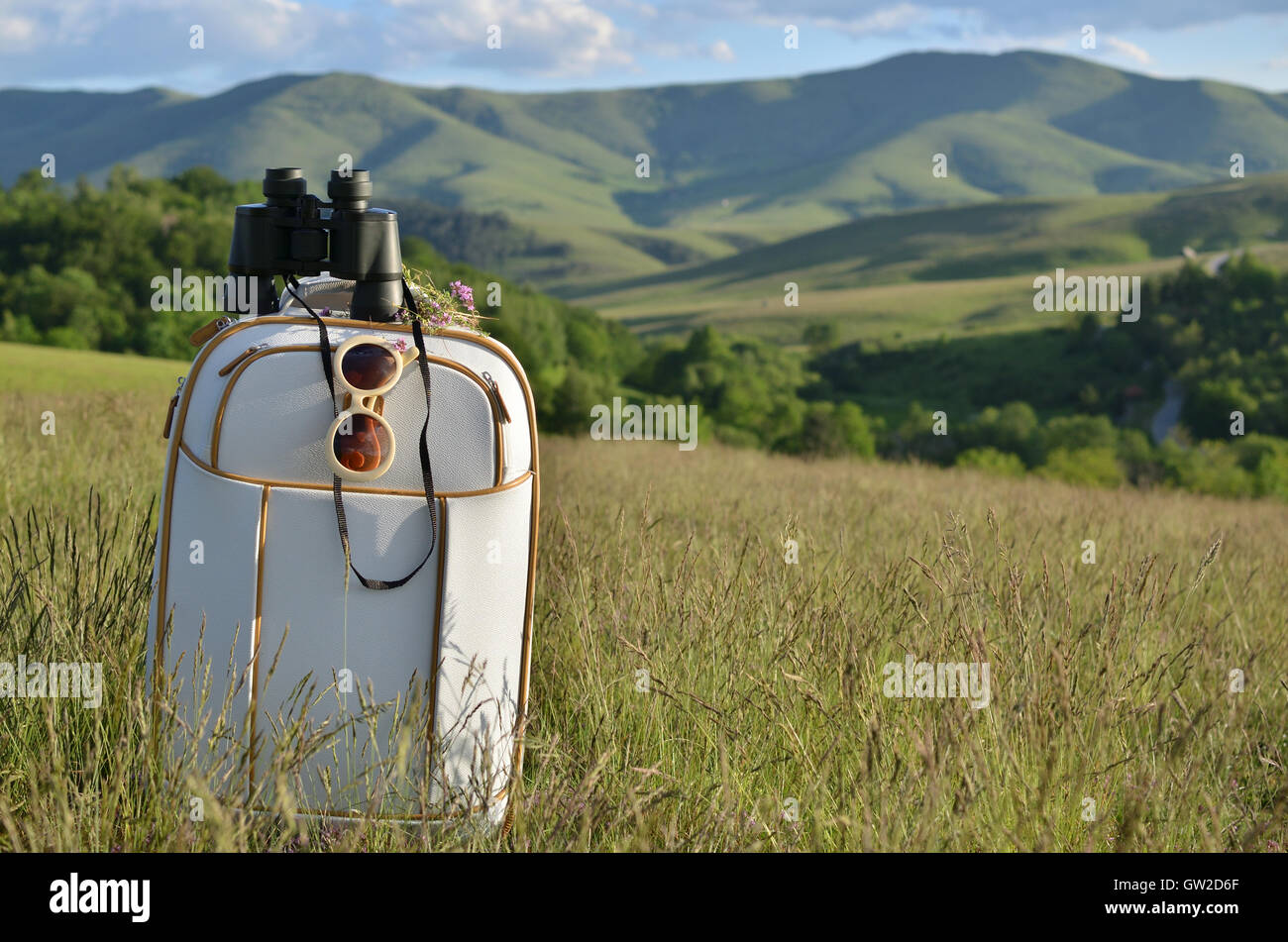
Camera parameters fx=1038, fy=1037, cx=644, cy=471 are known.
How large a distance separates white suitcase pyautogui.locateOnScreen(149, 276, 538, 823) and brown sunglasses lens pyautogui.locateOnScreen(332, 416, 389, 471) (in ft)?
0.16

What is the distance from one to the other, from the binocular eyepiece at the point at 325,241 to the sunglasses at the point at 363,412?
0.89 feet

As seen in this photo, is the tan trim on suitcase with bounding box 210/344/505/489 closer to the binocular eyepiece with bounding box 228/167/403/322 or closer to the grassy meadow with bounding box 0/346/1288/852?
the binocular eyepiece with bounding box 228/167/403/322

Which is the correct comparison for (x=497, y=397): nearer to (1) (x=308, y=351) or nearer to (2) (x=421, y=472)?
(2) (x=421, y=472)

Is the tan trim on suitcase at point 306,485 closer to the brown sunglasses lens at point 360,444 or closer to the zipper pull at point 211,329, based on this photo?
the brown sunglasses lens at point 360,444

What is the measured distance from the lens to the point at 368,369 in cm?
232

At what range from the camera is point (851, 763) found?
2.54m

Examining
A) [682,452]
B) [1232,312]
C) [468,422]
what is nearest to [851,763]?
[468,422]

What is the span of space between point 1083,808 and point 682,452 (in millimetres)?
10641

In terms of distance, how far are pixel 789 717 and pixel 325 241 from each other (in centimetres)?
175

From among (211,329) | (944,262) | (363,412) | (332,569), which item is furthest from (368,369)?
(944,262)

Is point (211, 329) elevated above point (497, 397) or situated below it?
above

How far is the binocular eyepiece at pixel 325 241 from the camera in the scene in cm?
256
